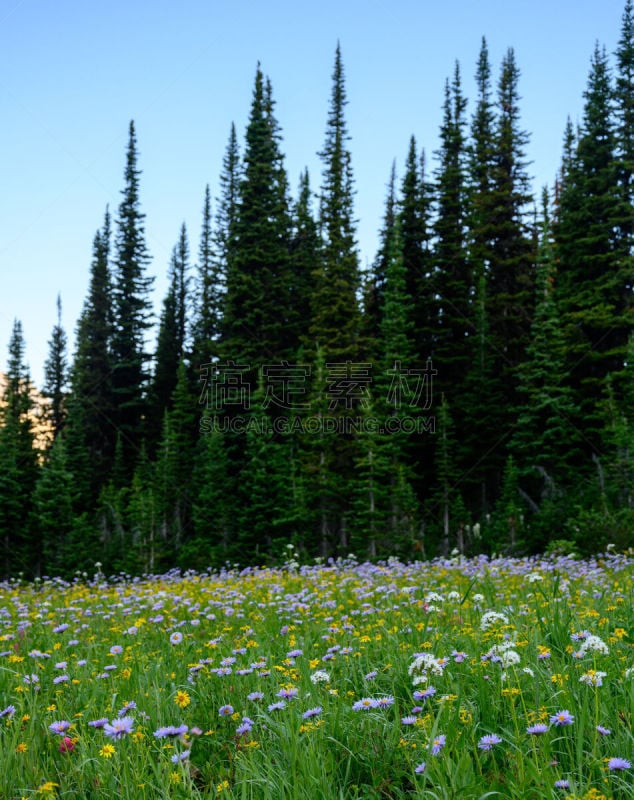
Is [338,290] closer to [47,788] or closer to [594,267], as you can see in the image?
[594,267]

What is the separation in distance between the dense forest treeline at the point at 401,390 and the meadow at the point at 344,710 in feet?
42.8

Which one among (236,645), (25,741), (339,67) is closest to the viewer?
(25,741)

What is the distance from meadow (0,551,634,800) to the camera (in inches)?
104

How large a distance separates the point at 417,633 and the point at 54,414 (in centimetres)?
5246

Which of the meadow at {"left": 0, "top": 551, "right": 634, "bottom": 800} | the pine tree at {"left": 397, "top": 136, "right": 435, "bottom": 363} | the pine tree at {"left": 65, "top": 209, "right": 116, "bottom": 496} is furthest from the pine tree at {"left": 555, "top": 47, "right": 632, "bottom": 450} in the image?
the pine tree at {"left": 65, "top": 209, "right": 116, "bottom": 496}

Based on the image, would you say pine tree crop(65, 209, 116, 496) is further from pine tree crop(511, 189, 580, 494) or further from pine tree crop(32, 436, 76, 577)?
pine tree crop(511, 189, 580, 494)

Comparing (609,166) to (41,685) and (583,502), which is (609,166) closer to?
(583,502)

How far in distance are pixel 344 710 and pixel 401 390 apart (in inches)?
933

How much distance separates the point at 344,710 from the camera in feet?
11.0

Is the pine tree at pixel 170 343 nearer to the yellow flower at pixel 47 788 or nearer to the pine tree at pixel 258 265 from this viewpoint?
the pine tree at pixel 258 265

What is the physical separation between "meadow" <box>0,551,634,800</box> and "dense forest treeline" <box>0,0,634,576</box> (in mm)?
13060

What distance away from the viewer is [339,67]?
39062mm

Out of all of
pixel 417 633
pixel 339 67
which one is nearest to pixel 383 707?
pixel 417 633

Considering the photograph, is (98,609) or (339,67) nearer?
(98,609)
